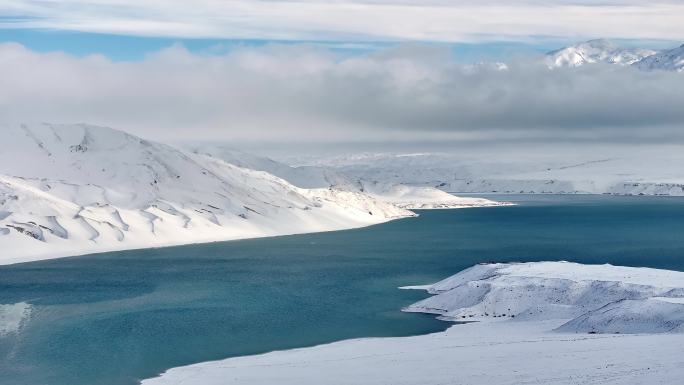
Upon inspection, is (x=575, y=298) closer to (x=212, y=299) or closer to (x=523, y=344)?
(x=523, y=344)

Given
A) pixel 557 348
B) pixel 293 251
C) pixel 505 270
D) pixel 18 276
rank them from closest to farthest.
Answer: pixel 557 348
pixel 505 270
pixel 18 276
pixel 293 251

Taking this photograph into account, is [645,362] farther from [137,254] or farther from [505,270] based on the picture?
[137,254]

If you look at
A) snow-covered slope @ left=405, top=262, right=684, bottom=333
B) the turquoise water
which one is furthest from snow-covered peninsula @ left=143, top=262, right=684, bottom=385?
the turquoise water

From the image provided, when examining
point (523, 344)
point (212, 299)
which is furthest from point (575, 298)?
point (212, 299)

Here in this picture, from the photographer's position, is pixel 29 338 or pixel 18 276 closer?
pixel 29 338

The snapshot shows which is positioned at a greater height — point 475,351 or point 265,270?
point 475,351

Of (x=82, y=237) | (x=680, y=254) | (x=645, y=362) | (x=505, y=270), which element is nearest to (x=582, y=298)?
(x=505, y=270)
